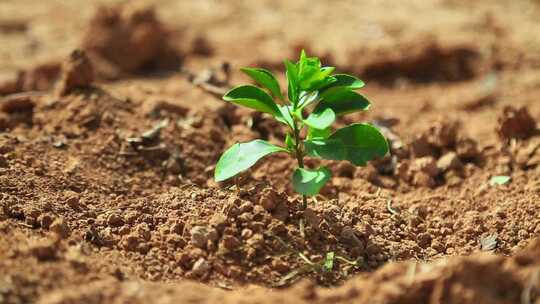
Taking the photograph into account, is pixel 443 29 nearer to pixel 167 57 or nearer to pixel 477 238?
pixel 167 57

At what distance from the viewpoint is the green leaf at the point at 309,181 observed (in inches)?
104

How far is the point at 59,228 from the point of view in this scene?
8.83 feet

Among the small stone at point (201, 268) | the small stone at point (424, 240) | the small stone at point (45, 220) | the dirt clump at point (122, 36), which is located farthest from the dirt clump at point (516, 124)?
the dirt clump at point (122, 36)

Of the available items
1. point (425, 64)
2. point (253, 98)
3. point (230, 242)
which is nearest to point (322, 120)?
point (253, 98)

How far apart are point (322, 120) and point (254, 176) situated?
79 centimetres

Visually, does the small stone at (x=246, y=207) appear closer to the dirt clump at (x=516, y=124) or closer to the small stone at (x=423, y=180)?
the small stone at (x=423, y=180)

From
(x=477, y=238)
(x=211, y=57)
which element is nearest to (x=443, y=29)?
(x=211, y=57)

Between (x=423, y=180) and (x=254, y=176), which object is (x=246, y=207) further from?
(x=423, y=180)

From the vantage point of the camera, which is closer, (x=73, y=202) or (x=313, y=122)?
(x=313, y=122)

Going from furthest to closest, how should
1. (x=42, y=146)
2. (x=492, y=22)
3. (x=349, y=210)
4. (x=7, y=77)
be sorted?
(x=492, y=22) → (x=7, y=77) → (x=42, y=146) → (x=349, y=210)

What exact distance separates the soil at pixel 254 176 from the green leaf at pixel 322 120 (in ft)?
1.01

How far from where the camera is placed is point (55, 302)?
2211 millimetres

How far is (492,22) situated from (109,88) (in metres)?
3.10

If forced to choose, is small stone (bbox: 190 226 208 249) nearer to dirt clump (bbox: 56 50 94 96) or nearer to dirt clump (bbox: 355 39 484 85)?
dirt clump (bbox: 56 50 94 96)
